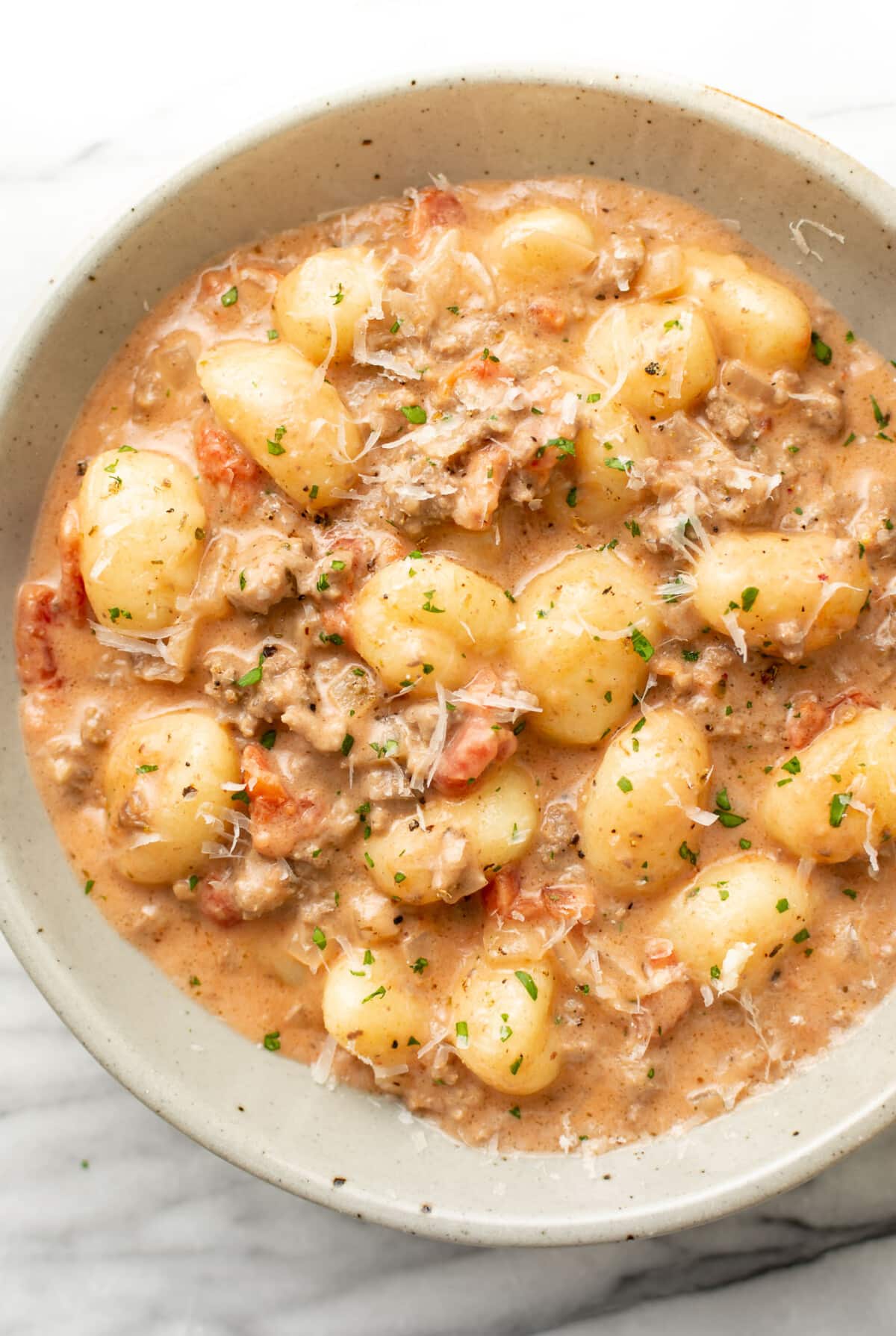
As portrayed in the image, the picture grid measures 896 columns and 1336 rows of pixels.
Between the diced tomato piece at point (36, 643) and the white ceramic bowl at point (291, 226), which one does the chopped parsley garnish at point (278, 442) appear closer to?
the white ceramic bowl at point (291, 226)

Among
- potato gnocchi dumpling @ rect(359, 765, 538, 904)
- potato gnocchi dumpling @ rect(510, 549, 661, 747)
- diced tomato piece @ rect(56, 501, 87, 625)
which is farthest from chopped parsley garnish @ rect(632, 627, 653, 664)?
diced tomato piece @ rect(56, 501, 87, 625)

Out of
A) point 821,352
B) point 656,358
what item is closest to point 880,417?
point 821,352

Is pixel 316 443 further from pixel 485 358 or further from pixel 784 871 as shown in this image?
pixel 784 871

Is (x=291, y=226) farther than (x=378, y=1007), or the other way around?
(x=291, y=226)

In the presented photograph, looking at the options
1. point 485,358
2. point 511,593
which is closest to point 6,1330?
point 511,593

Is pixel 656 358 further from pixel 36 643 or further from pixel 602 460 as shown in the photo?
pixel 36 643

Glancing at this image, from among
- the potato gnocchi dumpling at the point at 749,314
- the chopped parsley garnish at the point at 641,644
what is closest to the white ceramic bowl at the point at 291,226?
the potato gnocchi dumpling at the point at 749,314
